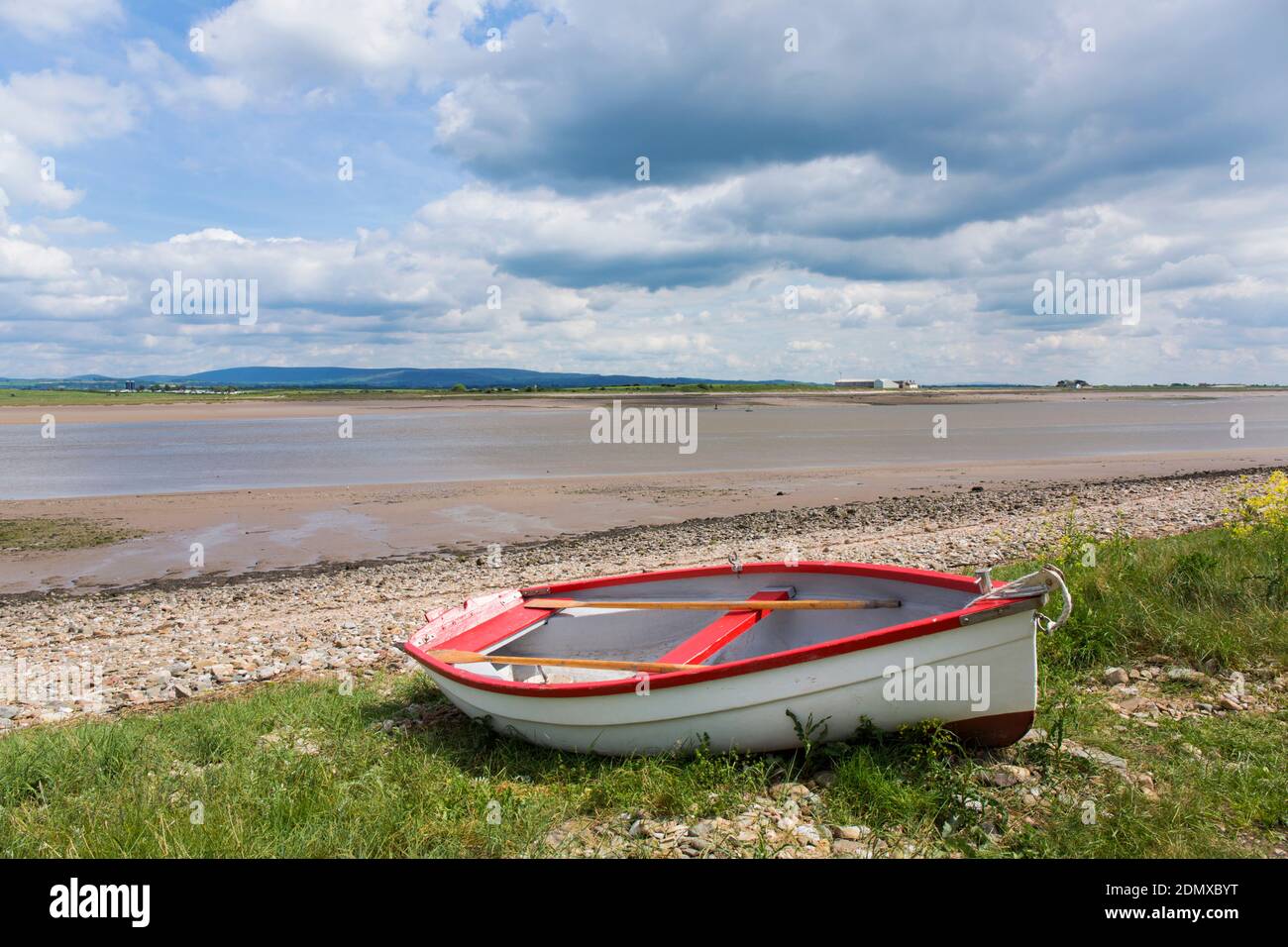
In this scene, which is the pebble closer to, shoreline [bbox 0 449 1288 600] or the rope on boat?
the rope on boat

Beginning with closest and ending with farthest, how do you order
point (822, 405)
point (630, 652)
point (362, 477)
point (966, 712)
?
point (966, 712)
point (630, 652)
point (362, 477)
point (822, 405)

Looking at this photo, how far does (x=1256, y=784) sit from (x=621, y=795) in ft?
12.5

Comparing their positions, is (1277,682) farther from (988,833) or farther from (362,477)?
(362,477)

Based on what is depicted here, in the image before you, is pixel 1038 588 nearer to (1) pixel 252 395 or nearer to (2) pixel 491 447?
(2) pixel 491 447

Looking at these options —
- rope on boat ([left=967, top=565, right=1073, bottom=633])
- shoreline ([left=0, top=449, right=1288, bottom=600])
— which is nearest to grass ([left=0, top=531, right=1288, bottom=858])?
rope on boat ([left=967, top=565, right=1073, bottom=633])

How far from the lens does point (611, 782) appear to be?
539 centimetres

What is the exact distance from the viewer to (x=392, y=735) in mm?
6633

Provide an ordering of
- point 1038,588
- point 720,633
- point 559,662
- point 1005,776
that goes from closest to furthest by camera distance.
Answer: point 1038,588 → point 1005,776 → point 559,662 → point 720,633

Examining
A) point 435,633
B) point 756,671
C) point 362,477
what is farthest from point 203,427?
point 756,671

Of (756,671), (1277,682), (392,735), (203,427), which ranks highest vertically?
(203,427)

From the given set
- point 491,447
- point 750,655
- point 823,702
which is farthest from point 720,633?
point 491,447

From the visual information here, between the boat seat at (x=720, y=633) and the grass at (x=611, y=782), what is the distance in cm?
98

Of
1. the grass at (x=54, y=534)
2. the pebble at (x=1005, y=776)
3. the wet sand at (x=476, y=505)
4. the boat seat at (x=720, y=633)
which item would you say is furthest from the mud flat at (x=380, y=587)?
the pebble at (x=1005, y=776)

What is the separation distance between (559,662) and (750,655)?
1770 millimetres
